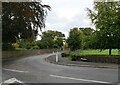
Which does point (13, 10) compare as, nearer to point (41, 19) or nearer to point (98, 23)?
point (41, 19)

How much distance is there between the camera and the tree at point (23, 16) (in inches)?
452

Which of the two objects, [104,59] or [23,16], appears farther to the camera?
[23,16]

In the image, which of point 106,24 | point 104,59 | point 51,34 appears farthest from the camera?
point 51,34

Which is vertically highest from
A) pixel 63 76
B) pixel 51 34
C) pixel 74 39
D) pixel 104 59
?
pixel 51 34

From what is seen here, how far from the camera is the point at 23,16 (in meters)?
12.9

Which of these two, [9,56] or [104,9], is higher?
[104,9]

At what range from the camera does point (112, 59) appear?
10.4 meters

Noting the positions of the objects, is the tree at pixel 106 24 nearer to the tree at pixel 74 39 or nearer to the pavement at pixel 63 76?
the pavement at pixel 63 76

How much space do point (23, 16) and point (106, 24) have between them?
9753 millimetres

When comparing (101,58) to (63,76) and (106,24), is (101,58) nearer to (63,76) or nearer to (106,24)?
(106,24)

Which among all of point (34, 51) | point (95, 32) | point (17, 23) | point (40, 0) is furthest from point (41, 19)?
point (34, 51)

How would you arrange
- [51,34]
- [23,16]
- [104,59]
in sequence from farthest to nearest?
[51,34], [23,16], [104,59]

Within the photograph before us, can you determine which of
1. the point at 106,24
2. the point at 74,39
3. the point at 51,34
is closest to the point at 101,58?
the point at 106,24

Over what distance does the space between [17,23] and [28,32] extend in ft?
7.83
